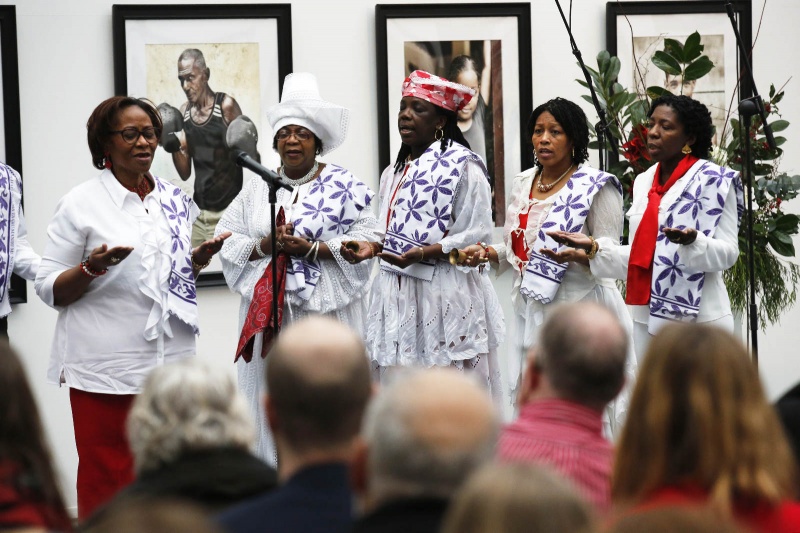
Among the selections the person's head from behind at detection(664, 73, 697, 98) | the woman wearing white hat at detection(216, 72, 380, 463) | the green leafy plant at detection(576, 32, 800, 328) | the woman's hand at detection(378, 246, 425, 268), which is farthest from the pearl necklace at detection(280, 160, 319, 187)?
the person's head from behind at detection(664, 73, 697, 98)

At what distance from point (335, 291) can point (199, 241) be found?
4.14 ft

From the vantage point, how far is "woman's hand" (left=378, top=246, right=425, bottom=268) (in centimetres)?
486

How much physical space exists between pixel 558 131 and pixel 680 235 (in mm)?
852

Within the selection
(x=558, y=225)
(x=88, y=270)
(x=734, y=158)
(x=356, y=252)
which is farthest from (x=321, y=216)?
(x=734, y=158)

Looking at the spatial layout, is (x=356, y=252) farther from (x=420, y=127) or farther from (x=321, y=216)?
(x=420, y=127)

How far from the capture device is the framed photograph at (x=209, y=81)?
5840mm

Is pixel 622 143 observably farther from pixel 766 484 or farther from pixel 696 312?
pixel 766 484

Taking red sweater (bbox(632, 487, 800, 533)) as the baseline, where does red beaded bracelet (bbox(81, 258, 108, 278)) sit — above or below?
above

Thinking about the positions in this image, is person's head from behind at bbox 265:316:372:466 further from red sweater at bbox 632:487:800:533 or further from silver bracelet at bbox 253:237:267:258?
silver bracelet at bbox 253:237:267:258

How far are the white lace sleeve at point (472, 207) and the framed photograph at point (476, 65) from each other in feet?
3.54

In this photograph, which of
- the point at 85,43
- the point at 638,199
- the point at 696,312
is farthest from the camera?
the point at 85,43

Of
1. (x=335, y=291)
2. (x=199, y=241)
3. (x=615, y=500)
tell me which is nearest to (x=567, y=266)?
(x=335, y=291)

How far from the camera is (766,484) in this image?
1.97m

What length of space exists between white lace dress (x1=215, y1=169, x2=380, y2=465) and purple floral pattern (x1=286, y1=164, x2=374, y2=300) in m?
0.04
